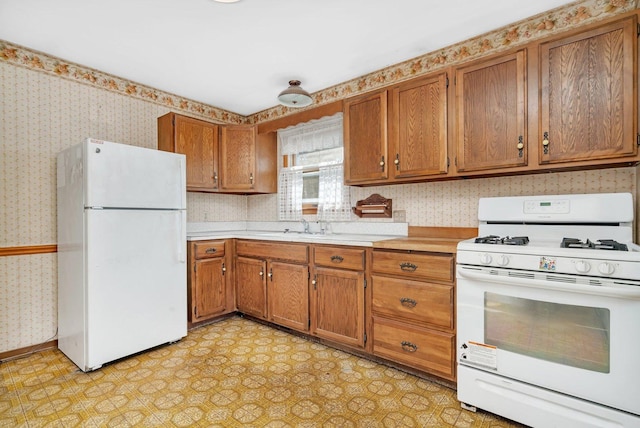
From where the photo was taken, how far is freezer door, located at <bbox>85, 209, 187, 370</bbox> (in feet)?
7.66

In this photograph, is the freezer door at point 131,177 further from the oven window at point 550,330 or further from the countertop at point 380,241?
the oven window at point 550,330

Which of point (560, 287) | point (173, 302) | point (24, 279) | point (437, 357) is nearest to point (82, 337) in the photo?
point (173, 302)

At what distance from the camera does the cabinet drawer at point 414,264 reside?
6.70 feet

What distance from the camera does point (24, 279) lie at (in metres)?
2.64

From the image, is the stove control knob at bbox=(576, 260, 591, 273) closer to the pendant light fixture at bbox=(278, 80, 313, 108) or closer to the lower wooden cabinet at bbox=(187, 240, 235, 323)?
the pendant light fixture at bbox=(278, 80, 313, 108)

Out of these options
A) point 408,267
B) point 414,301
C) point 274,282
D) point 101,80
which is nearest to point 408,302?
point 414,301

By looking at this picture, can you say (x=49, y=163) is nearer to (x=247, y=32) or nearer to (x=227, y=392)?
(x=247, y=32)

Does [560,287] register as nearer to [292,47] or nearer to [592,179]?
[592,179]

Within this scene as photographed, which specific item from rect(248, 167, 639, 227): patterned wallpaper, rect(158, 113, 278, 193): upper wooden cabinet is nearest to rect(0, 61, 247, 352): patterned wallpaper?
rect(158, 113, 278, 193): upper wooden cabinet

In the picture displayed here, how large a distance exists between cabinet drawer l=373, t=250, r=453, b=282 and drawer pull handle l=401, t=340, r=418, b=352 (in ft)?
1.49

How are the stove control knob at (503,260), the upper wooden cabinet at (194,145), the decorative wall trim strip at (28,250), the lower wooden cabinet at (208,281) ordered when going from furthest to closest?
the upper wooden cabinet at (194,145)
the lower wooden cabinet at (208,281)
the decorative wall trim strip at (28,250)
the stove control knob at (503,260)

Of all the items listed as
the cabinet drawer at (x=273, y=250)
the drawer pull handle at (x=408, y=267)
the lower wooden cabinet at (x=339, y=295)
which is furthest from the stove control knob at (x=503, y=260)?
the cabinet drawer at (x=273, y=250)

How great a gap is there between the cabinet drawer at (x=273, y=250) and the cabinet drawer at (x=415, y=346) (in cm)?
84

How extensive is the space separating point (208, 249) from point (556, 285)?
9.23ft
